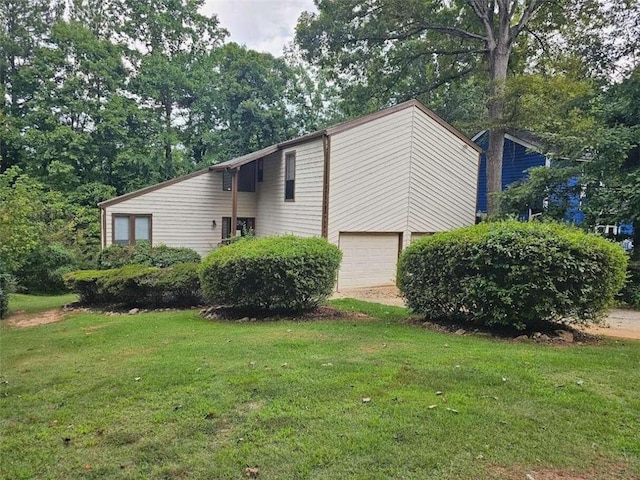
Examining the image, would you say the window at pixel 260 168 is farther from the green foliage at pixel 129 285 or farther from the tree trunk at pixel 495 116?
the tree trunk at pixel 495 116

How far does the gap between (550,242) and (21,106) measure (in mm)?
26556

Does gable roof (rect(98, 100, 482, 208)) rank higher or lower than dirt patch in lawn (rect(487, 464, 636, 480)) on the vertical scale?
higher

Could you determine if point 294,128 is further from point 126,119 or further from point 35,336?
point 35,336

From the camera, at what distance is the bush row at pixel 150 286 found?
1054cm

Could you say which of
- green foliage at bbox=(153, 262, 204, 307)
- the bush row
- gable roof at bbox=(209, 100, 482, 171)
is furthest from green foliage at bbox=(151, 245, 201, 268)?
green foliage at bbox=(153, 262, 204, 307)

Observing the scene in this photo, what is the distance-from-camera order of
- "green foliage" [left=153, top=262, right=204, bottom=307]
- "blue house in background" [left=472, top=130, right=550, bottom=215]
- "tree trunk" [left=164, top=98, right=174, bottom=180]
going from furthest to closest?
"tree trunk" [left=164, top=98, right=174, bottom=180] < "blue house in background" [left=472, top=130, right=550, bottom=215] < "green foliage" [left=153, top=262, right=204, bottom=307]

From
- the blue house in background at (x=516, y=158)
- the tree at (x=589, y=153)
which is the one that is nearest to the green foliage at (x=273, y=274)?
the tree at (x=589, y=153)

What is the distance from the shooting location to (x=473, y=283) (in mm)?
6590

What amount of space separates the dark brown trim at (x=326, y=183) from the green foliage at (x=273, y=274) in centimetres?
431

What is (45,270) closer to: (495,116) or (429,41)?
(495,116)

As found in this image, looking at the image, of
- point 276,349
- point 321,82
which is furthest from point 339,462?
point 321,82

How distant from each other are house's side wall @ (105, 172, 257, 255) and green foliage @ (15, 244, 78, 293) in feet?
7.65

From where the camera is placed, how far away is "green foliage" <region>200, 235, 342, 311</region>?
8.23 m

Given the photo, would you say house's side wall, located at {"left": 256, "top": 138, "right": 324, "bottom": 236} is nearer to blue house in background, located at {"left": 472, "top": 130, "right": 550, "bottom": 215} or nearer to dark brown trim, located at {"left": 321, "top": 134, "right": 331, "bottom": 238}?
dark brown trim, located at {"left": 321, "top": 134, "right": 331, "bottom": 238}
